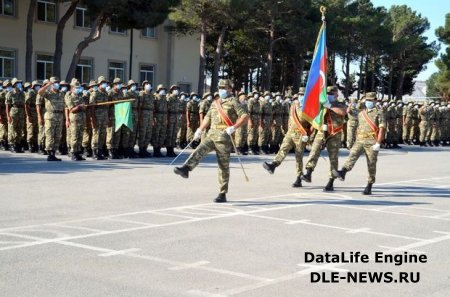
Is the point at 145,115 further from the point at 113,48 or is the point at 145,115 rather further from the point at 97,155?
the point at 113,48

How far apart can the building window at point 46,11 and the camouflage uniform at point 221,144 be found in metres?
28.2

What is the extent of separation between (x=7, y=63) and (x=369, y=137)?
89.5 feet

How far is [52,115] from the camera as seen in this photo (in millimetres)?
16547

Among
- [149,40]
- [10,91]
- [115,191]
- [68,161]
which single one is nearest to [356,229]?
[115,191]

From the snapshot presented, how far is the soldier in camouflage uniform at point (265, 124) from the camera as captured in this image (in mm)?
22281

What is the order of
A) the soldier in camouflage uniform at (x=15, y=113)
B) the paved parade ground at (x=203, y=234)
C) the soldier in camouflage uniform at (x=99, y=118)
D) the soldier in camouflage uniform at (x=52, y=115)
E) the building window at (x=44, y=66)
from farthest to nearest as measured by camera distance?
1. the building window at (x=44, y=66)
2. the soldier in camouflage uniform at (x=15, y=113)
3. the soldier in camouflage uniform at (x=99, y=118)
4. the soldier in camouflage uniform at (x=52, y=115)
5. the paved parade ground at (x=203, y=234)

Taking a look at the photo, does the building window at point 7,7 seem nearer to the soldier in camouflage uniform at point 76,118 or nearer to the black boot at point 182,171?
the soldier in camouflage uniform at point 76,118

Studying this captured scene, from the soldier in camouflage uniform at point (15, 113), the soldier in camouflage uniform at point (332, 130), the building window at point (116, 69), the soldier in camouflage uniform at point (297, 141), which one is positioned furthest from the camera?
the building window at point (116, 69)

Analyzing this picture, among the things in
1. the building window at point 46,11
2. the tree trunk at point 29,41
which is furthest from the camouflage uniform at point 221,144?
the building window at point 46,11

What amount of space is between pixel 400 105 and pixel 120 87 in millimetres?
16871

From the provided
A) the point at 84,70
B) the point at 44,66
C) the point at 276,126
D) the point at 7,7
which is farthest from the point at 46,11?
the point at 276,126

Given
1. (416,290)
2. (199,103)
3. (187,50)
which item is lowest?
(416,290)

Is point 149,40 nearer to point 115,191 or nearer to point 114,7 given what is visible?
point 114,7

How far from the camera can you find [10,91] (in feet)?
60.2
